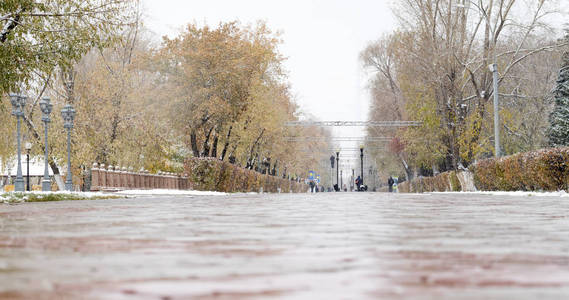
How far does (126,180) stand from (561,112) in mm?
29967

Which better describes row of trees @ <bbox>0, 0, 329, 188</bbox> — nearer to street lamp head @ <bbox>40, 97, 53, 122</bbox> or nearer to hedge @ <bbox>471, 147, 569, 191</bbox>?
street lamp head @ <bbox>40, 97, 53, 122</bbox>

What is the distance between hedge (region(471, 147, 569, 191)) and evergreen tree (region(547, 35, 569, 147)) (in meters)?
22.0

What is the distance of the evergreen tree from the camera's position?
4691cm

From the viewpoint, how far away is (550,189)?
20.3 m

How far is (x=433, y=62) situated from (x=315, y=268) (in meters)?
33.2

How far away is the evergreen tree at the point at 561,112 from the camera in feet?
154

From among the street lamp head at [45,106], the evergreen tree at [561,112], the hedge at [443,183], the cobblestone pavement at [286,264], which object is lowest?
the cobblestone pavement at [286,264]

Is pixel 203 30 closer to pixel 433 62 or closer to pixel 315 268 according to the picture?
pixel 433 62

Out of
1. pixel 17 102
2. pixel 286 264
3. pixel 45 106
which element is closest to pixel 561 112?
pixel 45 106

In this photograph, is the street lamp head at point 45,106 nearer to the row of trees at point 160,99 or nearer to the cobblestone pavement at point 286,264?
the row of trees at point 160,99

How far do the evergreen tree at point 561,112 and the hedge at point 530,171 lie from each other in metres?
22.0

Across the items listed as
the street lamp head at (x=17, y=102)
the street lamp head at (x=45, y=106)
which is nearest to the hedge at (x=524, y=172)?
the street lamp head at (x=45, y=106)

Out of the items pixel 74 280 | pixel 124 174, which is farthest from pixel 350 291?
pixel 124 174

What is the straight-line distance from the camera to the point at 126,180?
32.8 metres
